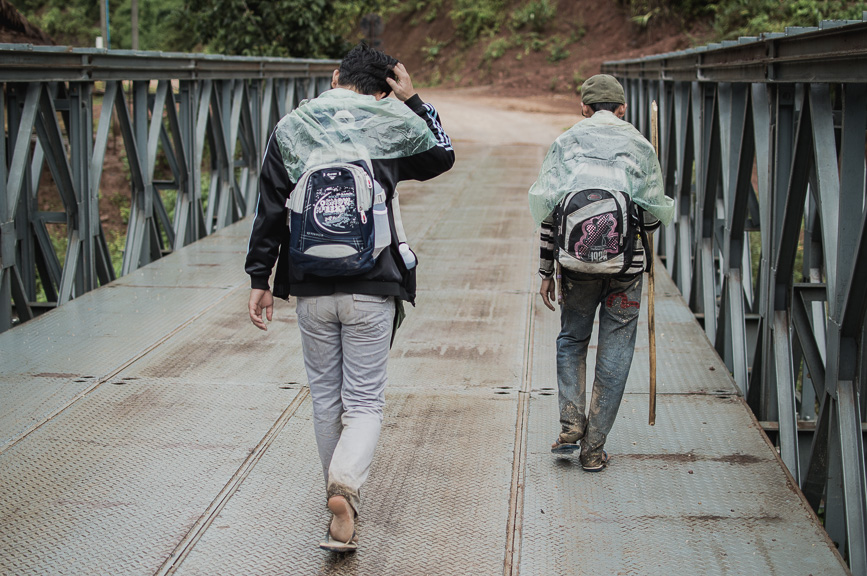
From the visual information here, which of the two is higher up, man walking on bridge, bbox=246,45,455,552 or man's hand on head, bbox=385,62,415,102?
man's hand on head, bbox=385,62,415,102

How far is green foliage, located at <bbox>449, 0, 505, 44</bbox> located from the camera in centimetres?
3750

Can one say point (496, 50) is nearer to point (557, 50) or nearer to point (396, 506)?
point (557, 50)

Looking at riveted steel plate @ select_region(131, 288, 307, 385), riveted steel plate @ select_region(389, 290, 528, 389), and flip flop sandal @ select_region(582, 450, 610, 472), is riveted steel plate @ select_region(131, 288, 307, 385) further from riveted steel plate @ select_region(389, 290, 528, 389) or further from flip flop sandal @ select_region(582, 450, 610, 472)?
flip flop sandal @ select_region(582, 450, 610, 472)

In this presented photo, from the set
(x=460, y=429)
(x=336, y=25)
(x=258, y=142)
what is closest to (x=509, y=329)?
(x=460, y=429)

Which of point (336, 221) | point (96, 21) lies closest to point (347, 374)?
point (336, 221)

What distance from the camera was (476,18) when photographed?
37969mm

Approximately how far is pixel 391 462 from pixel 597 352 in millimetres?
970

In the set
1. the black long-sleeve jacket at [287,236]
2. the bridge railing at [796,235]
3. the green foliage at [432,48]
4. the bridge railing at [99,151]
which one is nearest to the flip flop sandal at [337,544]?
the black long-sleeve jacket at [287,236]

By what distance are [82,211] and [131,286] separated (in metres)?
0.65

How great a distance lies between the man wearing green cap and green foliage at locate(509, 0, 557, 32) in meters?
33.2

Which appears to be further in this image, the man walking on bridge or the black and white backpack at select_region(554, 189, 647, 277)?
the black and white backpack at select_region(554, 189, 647, 277)

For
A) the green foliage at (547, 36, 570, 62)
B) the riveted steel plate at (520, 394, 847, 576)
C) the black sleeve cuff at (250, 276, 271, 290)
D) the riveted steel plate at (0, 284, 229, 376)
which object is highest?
the green foliage at (547, 36, 570, 62)

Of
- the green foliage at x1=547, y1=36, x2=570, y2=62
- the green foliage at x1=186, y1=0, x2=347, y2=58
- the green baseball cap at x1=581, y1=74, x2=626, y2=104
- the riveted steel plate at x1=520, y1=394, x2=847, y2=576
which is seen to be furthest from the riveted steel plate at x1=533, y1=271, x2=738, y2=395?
the green foliage at x1=547, y1=36, x2=570, y2=62

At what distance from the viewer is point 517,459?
4.20 m
